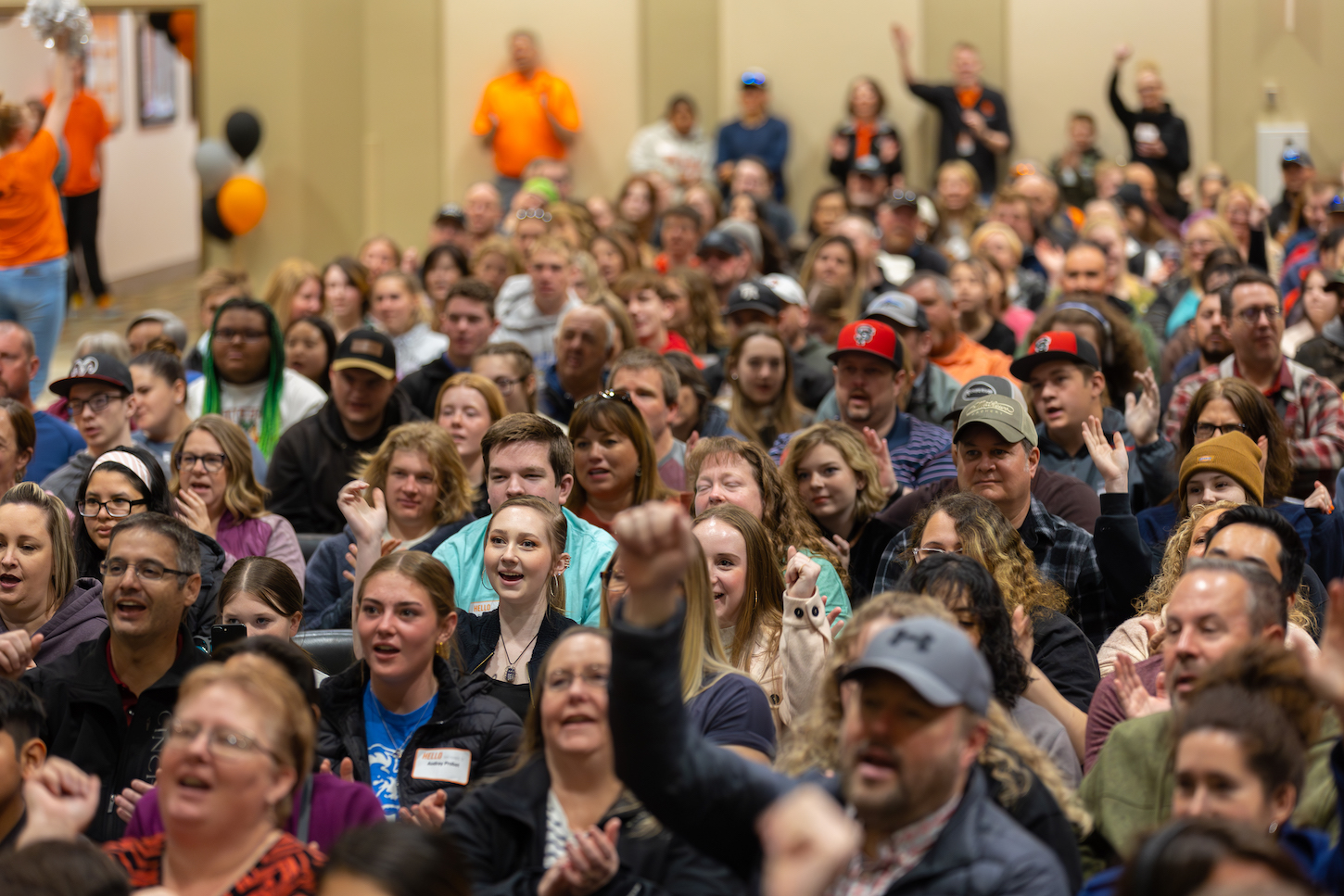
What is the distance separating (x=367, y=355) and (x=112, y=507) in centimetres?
176

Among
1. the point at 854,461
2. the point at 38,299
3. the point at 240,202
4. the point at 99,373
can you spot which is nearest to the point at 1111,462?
the point at 854,461

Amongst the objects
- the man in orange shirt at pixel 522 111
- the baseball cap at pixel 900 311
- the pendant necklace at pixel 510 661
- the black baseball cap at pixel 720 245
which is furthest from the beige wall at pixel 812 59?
the pendant necklace at pixel 510 661

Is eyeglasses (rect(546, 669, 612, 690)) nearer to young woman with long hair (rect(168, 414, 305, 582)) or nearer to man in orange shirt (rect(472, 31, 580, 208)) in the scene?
young woman with long hair (rect(168, 414, 305, 582))

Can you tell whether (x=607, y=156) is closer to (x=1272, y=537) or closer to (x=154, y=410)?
(x=154, y=410)

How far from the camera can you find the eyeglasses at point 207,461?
552 centimetres

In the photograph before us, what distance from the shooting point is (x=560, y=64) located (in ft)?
45.7

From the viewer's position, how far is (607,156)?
1405cm

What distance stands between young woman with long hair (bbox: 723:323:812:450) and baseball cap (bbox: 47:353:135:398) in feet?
8.42

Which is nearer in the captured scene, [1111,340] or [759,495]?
[759,495]

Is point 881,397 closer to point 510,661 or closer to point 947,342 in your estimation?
point 947,342

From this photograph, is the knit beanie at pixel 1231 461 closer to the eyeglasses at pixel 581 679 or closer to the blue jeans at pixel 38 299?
the eyeglasses at pixel 581 679

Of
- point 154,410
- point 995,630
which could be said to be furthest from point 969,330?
point 995,630

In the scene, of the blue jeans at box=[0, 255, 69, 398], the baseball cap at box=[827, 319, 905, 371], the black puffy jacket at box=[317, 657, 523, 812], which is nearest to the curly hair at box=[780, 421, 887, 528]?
the baseball cap at box=[827, 319, 905, 371]

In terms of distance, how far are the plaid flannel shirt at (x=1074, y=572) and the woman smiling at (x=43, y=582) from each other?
7.83ft
